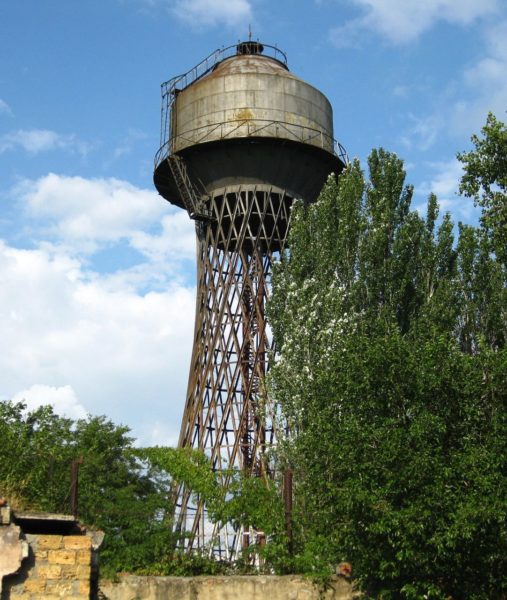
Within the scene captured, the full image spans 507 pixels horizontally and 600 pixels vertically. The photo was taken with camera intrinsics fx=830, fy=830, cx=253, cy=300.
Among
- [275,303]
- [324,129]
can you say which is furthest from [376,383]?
[324,129]

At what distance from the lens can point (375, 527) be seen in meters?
12.8

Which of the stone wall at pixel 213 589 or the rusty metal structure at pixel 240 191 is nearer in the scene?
the stone wall at pixel 213 589

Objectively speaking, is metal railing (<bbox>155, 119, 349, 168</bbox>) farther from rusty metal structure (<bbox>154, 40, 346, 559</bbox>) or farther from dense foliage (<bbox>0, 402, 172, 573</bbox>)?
dense foliage (<bbox>0, 402, 172, 573</bbox>)

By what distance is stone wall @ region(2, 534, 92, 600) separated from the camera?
992 cm

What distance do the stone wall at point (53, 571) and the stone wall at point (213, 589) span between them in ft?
12.6

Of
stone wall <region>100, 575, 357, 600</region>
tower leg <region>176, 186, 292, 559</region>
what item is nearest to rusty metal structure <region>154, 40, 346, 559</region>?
tower leg <region>176, 186, 292, 559</region>

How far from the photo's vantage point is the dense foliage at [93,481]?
15.9 meters

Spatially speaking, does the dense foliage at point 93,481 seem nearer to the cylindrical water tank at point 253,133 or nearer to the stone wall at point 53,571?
the stone wall at point 53,571

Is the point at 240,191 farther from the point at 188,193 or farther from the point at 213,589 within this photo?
the point at 213,589

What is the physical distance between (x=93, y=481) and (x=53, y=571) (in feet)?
46.2

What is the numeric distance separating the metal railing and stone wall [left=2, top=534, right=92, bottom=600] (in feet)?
60.4

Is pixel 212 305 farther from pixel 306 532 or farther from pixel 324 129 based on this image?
pixel 306 532

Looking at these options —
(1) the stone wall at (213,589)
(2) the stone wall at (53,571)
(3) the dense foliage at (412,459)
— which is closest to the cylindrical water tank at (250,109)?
(3) the dense foliage at (412,459)

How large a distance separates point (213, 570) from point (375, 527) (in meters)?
4.25
